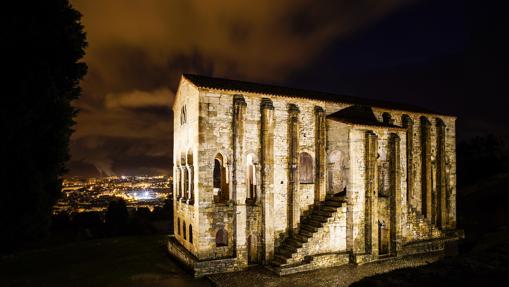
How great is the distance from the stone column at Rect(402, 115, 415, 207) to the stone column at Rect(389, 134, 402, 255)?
308 cm

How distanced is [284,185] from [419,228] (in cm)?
965

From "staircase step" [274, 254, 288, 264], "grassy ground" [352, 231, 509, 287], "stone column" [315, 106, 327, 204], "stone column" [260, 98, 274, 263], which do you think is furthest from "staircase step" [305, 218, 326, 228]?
"grassy ground" [352, 231, 509, 287]

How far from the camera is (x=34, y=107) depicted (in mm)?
12641

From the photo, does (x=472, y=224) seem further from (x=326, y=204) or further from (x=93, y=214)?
(x=93, y=214)

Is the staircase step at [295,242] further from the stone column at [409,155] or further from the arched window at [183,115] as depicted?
the stone column at [409,155]

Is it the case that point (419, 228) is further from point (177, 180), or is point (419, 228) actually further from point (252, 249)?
point (177, 180)

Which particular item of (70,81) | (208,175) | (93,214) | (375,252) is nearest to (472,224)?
(375,252)

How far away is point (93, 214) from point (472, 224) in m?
40.8

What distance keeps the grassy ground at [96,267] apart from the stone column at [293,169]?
19.6 ft

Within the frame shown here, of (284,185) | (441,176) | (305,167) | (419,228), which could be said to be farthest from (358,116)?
(441,176)

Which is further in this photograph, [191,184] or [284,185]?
[284,185]

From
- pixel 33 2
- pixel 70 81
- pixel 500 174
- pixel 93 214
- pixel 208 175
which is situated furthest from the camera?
pixel 500 174

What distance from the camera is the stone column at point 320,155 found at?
784 inches

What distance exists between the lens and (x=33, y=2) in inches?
497
